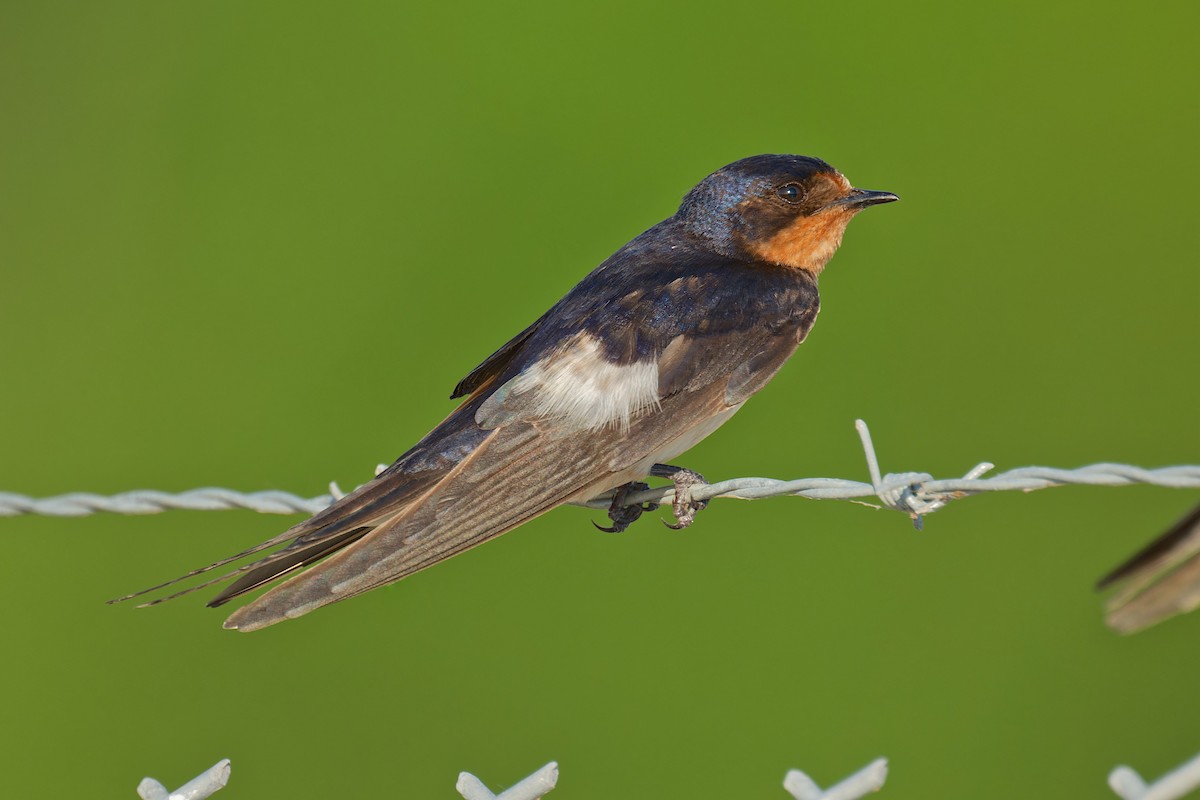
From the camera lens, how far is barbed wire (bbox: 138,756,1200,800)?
1446 millimetres

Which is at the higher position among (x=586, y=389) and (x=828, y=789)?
(x=586, y=389)

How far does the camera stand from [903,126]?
6496mm

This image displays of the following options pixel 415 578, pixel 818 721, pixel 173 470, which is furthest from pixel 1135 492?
pixel 173 470

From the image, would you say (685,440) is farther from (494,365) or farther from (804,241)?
(804,241)

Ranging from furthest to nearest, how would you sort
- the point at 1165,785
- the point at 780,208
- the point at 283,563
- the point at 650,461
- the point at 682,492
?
the point at 780,208
the point at 650,461
the point at 682,492
the point at 283,563
the point at 1165,785

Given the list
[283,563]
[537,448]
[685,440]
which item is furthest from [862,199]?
[283,563]

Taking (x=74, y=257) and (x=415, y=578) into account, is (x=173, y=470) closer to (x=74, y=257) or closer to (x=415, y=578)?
(x=415, y=578)

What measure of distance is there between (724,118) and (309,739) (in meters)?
3.59

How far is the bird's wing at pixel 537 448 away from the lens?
8.77 ft

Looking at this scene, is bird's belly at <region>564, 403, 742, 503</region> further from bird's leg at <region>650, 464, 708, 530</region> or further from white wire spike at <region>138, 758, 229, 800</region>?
white wire spike at <region>138, 758, 229, 800</region>

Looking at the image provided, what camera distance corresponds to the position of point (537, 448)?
2871mm

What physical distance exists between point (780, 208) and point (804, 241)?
11 cm

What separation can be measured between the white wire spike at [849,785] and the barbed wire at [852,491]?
18.1 inches

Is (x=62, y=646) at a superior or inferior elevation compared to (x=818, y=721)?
superior
